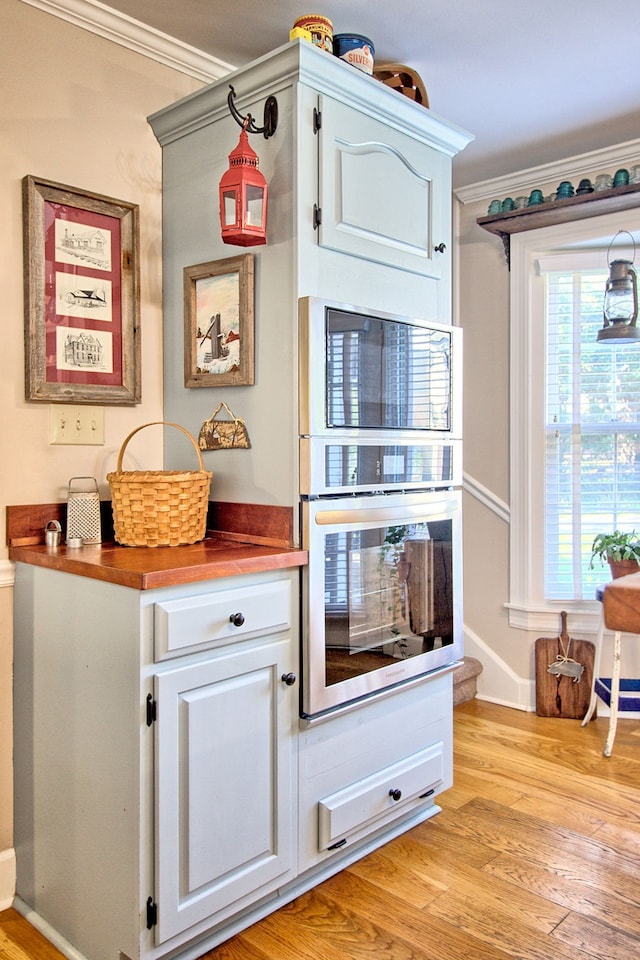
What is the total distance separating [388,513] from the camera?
87.4 inches

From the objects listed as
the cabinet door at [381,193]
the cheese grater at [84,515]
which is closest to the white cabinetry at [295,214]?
the cabinet door at [381,193]

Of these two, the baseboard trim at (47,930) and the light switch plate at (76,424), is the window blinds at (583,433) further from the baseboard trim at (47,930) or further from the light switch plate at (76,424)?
the baseboard trim at (47,930)

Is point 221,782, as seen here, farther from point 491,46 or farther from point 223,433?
point 491,46

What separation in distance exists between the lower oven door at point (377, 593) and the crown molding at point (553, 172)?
1.76 meters

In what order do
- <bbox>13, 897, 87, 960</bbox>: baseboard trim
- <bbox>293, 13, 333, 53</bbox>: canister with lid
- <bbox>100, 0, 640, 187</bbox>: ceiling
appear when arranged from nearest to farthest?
<bbox>13, 897, 87, 960</bbox>: baseboard trim
<bbox>293, 13, 333, 53</bbox>: canister with lid
<bbox>100, 0, 640, 187</bbox>: ceiling

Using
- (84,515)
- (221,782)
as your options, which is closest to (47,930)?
(221,782)

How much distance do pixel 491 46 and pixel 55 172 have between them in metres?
1.44

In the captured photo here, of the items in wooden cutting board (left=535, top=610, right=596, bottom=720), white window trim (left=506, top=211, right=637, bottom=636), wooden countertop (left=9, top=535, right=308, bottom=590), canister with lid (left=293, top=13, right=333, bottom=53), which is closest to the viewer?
wooden countertop (left=9, top=535, right=308, bottom=590)

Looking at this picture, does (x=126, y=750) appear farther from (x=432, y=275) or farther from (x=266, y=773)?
(x=432, y=275)

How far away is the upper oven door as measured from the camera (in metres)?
2.00

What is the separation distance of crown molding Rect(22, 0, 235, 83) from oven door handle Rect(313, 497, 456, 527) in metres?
1.50

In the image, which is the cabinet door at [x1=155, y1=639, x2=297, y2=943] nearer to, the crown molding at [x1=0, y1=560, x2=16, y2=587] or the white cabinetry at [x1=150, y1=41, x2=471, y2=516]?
the white cabinetry at [x1=150, y1=41, x2=471, y2=516]

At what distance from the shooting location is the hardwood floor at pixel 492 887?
1.84 meters

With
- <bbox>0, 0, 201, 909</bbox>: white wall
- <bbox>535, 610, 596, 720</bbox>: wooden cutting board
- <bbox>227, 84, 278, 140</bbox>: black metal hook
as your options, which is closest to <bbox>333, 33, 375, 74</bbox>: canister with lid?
<bbox>227, 84, 278, 140</bbox>: black metal hook
